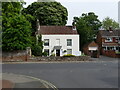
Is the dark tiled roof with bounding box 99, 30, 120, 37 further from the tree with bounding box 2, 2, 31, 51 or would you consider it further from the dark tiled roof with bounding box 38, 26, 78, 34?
the tree with bounding box 2, 2, 31, 51

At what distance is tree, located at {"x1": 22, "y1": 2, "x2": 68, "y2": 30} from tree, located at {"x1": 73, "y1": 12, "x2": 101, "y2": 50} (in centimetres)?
487

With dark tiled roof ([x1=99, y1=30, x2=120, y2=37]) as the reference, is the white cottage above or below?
below

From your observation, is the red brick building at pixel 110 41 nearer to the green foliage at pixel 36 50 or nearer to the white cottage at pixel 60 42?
the white cottage at pixel 60 42

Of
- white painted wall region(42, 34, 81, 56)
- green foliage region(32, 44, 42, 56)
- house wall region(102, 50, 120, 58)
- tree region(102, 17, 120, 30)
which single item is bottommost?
house wall region(102, 50, 120, 58)

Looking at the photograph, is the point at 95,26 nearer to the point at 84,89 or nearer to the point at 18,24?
the point at 18,24

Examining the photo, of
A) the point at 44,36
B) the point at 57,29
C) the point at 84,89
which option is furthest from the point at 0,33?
the point at 84,89

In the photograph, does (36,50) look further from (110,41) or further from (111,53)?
(110,41)

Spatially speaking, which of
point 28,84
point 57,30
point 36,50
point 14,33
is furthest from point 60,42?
point 28,84

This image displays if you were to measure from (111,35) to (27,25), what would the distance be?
3056cm

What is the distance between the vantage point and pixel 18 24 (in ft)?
105

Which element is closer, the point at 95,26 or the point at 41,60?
the point at 41,60

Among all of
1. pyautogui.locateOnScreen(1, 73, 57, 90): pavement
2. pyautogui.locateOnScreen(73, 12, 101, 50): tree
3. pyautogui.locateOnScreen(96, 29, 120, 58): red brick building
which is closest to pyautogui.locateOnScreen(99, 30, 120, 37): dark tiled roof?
pyautogui.locateOnScreen(96, 29, 120, 58): red brick building

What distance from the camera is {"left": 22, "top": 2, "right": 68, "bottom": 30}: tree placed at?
178ft

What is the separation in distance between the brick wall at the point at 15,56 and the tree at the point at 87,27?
27.2m
